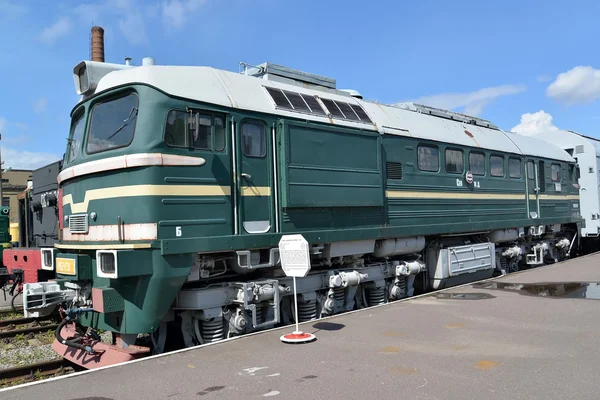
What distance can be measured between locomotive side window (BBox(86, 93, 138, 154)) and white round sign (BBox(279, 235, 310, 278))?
2438mm

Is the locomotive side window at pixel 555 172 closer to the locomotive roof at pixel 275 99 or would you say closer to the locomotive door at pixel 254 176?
the locomotive roof at pixel 275 99

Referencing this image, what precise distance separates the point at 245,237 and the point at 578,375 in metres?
4.22

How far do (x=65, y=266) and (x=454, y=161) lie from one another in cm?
811

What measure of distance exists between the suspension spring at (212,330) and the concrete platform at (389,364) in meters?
0.46

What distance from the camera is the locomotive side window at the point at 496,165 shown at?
12.6 m

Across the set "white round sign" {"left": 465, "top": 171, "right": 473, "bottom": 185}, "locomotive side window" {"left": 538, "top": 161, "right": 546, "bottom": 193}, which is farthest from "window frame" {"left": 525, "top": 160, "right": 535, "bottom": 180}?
"white round sign" {"left": 465, "top": 171, "right": 473, "bottom": 185}

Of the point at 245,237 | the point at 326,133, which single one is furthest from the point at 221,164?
the point at 326,133

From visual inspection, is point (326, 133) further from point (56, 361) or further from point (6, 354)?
point (6, 354)

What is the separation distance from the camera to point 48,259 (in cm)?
758

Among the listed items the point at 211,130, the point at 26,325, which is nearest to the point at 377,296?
the point at 211,130

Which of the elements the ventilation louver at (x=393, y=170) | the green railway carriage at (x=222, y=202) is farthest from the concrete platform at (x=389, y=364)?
the ventilation louver at (x=393, y=170)

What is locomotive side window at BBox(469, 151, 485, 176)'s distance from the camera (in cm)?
1181

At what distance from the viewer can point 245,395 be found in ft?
15.6

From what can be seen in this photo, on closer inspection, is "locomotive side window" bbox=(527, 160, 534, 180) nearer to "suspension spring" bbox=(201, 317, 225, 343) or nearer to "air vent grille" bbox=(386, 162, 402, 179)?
"air vent grille" bbox=(386, 162, 402, 179)
